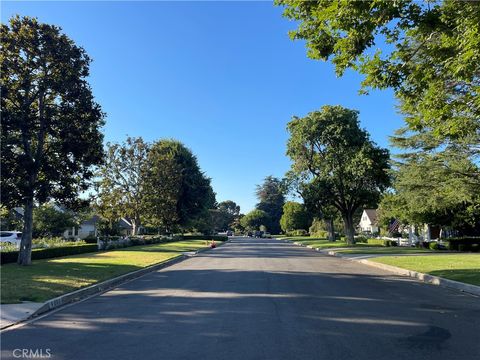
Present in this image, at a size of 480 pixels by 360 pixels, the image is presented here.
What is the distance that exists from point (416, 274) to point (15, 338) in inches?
574

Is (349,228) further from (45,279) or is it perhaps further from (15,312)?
(15,312)

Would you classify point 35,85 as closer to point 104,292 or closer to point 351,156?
point 104,292

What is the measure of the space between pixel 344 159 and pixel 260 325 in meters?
35.7

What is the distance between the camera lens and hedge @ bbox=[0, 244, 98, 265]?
20030 millimetres

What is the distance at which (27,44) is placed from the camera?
62.3ft

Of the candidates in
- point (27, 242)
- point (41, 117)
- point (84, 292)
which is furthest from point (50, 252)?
point (84, 292)

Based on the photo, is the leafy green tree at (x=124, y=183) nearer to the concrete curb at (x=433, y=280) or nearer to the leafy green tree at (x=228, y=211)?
the concrete curb at (x=433, y=280)

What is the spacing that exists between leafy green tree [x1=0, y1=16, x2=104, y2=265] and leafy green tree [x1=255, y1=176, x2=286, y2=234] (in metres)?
116

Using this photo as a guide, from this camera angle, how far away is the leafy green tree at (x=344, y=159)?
133 feet

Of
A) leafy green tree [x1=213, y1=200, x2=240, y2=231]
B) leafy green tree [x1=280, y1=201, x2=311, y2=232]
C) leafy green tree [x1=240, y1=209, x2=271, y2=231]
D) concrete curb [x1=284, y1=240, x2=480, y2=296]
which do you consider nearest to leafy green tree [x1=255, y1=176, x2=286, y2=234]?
leafy green tree [x1=240, y1=209, x2=271, y2=231]

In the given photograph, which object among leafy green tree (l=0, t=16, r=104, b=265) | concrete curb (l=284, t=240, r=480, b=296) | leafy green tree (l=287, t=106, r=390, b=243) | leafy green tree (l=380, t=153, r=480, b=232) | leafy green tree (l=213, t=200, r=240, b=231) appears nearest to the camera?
concrete curb (l=284, t=240, r=480, b=296)

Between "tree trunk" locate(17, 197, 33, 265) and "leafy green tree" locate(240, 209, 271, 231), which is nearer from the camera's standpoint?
"tree trunk" locate(17, 197, 33, 265)

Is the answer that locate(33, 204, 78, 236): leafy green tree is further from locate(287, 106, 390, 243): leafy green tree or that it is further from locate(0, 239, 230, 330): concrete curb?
locate(0, 239, 230, 330): concrete curb

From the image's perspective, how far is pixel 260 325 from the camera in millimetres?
8078
